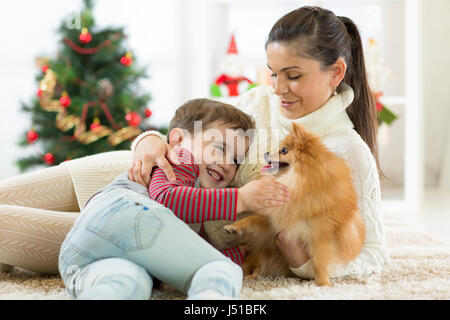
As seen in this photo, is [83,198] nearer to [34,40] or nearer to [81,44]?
[81,44]

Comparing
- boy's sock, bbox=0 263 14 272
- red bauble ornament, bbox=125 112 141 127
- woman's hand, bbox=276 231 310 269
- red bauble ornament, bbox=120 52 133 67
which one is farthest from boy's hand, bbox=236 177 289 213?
red bauble ornament, bbox=120 52 133 67

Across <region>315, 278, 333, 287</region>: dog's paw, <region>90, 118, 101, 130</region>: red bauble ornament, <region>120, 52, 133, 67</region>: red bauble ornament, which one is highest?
<region>120, 52, 133, 67</region>: red bauble ornament

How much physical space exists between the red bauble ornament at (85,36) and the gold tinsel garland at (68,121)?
27 centimetres

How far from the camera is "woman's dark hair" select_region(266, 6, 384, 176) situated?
1300 millimetres

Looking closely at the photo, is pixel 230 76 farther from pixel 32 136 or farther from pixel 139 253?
pixel 139 253

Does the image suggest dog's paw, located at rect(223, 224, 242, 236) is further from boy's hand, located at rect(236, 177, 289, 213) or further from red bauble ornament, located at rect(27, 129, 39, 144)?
red bauble ornament, located at rect(27, 129, 39, 144)

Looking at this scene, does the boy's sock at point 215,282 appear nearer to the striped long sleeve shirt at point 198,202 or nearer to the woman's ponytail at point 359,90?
the striped long sleeve shirt at point 198,202

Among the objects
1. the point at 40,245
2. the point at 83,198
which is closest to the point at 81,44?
the point at 83,198

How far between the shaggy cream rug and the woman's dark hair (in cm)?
36

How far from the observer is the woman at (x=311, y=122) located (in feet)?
4.14

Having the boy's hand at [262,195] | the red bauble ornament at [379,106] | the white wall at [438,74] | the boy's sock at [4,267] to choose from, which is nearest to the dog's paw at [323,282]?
the boy's hand at [262,195]

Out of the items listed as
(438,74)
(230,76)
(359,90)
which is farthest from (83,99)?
(438,74)

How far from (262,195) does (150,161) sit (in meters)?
0.33

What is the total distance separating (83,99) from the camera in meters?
3.01
